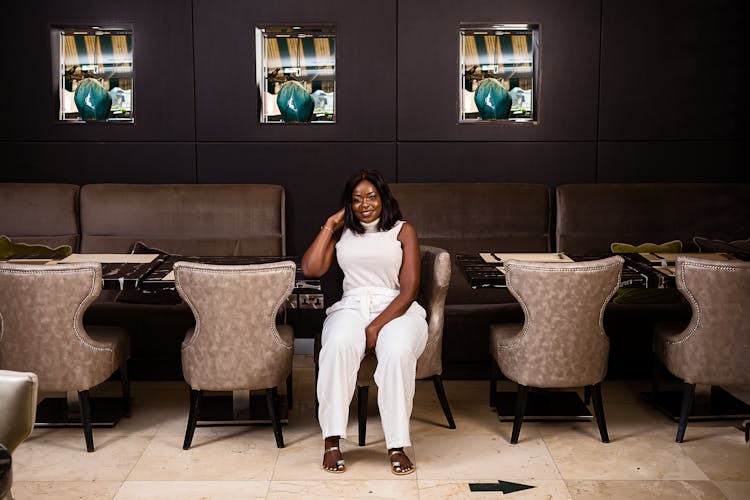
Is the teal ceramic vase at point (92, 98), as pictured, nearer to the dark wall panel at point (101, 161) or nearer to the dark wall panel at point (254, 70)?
the dark wall panel at point (101, 161)

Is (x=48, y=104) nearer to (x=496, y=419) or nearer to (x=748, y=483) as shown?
(x=496, y=419)

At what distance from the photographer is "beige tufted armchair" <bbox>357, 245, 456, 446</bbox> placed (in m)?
3.89

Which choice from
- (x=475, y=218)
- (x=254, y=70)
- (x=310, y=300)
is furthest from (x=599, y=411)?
(x=254, y=70)

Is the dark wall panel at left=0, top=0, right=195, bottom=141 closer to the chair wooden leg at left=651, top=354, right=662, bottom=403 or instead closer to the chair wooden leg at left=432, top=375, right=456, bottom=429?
the chair wooden leg at left=432, top=375, right=456, bottom=429

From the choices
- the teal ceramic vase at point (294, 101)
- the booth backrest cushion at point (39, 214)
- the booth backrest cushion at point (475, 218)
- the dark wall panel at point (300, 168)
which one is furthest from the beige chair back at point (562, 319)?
the booth backrest cushion at point (39, 214)

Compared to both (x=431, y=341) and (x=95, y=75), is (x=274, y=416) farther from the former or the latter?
(x=95, y=75)

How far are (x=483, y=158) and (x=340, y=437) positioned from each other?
8.16 ft

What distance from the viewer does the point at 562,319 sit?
3783mm

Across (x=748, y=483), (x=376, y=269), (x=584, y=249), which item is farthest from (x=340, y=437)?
(x=584, y=249)

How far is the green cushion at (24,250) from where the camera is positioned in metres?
4.56

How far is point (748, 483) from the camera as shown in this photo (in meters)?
3.51

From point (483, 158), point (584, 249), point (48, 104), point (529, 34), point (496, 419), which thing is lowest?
point (496, 419)

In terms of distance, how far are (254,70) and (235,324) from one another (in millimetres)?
2416

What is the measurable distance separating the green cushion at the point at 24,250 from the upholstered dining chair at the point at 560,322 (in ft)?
8.15
